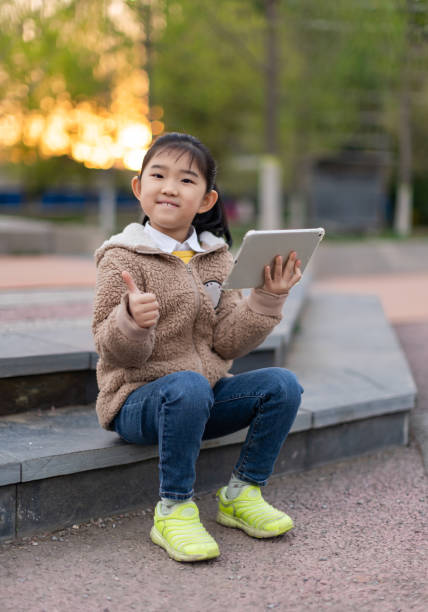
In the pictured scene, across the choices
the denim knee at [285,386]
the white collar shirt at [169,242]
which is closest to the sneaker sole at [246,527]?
the denim knee at [285,386]

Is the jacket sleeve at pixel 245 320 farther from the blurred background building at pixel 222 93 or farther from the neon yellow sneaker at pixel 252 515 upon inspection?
the blurred background building at pixel 222 93

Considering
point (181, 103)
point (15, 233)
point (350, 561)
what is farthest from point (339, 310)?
point (181, 103)

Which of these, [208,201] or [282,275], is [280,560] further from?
[208,201]

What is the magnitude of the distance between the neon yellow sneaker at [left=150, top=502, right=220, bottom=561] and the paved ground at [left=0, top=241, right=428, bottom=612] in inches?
1.5

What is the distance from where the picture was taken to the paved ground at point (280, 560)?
6.86ft

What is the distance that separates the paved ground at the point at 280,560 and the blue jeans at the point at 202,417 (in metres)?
0.23

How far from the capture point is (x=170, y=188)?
8.09ft

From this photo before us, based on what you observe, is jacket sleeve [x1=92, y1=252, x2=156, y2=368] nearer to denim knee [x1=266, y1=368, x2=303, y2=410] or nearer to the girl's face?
the girl's face

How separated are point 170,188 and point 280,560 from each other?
122 centimetres

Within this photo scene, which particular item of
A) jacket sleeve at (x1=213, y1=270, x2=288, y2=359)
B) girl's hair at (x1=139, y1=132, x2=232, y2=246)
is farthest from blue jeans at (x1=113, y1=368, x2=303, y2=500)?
girl's hair at (x1=139, y1=132, x2=232, y2=246)

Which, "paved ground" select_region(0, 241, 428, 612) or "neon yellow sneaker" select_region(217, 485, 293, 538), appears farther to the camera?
"neon yellow sneaker" select_region(217, 485, 293, 538)

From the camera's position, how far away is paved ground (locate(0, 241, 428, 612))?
82.3 inches

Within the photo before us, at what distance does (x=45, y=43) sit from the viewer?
10.6 m

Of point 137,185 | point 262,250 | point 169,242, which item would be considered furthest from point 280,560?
point 137,185
